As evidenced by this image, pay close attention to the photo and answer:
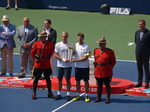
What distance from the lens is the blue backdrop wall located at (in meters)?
29.5

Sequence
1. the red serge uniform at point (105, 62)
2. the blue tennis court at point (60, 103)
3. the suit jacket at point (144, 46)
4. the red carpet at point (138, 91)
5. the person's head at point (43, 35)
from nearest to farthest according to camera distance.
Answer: the blue tennis court at point (60, 103) → the red serge uniform at point (105, 62) → the person's head at point (43, 35) → the red carpet at point (138, 91) → the suit jacket at point (144, 46)

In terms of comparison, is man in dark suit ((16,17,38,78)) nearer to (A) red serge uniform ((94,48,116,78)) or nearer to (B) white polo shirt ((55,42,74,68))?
(B) white polo shirt ((55,42,74,68))

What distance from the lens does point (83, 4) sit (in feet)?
100

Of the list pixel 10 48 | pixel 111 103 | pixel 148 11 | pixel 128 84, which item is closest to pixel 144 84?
pixel 128 84

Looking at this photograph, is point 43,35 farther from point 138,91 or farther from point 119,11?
point 119,11

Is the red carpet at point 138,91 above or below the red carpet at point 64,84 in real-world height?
below

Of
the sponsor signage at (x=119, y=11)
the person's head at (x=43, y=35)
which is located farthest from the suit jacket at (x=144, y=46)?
the sponsor signage at (x=119, y=11)

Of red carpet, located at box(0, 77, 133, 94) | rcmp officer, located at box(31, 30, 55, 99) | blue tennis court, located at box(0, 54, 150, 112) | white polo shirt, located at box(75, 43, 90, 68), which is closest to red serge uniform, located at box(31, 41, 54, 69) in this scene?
rcmp officer, located at box(31, 30, 55, 99)

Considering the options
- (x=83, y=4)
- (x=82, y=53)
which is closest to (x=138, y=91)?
(x=82, y=53)

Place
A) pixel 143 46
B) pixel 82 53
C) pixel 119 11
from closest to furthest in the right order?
pixel 82 53
pixel 143 46
pixel 119 11

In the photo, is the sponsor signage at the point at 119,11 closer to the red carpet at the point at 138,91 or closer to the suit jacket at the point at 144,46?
the suit jacket at the point at 144,46

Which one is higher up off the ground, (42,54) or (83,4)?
(83,4)

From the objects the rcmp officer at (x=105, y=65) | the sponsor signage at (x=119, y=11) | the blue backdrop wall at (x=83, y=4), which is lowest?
the rcmp officer at (x=105, y=65)

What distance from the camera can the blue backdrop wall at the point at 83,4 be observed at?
2948 centimetres
